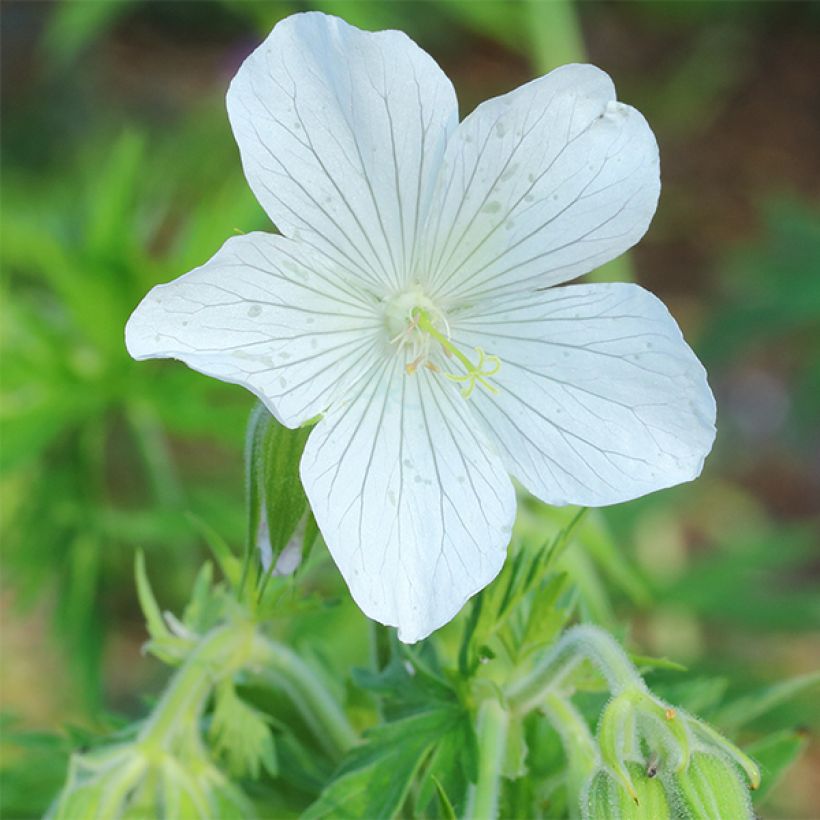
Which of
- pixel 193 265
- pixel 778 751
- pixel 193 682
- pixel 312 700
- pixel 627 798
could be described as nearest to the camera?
pixel 627 798

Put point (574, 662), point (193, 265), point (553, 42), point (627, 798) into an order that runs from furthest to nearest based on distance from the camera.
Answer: point (553, 42) → point (193, 265) → point (574, 662) → point (627, 798)

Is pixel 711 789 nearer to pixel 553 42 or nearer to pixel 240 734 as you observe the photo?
pixel 240 734

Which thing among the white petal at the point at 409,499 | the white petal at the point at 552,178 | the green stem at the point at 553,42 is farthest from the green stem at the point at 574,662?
the green stem at the point at 553,42

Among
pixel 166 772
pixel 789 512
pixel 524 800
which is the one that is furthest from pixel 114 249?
pixel 789 512

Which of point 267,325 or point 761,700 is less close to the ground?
point 267,325

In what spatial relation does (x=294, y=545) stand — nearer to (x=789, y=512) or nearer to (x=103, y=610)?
(x=103, y=610)

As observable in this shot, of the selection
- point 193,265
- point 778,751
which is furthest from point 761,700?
point 193,265
